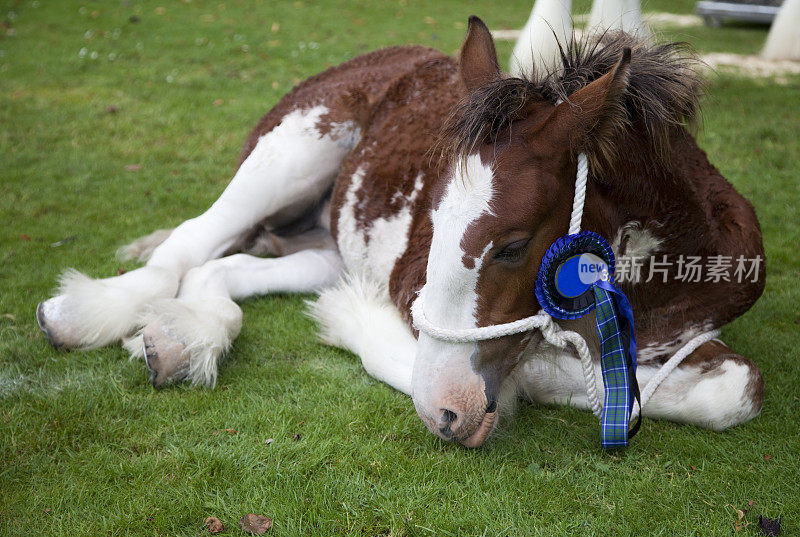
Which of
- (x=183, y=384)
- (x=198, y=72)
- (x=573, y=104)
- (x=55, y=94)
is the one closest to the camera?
(x=573, y=104)

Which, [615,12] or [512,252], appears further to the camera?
[615,12]

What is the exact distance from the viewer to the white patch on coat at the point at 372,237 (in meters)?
3.56

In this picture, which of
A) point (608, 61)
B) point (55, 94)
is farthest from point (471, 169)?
point (55, 94)

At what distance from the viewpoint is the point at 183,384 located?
3240mm

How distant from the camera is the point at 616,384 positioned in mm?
2623

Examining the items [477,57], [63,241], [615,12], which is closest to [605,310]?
[477,57]

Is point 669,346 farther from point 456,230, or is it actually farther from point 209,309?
point 209,309

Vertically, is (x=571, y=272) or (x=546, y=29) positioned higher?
(x=546, y=29)

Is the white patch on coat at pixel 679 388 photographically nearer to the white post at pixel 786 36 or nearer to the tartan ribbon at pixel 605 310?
the tartan ribbon at pixel 605 310

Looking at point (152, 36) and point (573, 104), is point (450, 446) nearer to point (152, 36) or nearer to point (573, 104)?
point (573, 104)

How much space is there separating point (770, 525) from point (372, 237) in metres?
2.24

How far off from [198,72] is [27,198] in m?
4.44

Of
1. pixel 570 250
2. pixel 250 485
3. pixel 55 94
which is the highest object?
pixel 570 250

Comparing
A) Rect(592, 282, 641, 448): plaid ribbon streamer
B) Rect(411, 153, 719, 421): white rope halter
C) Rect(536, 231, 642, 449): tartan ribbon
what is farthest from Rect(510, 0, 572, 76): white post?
Rect(592, 282, 641, 448): plaid ribbon streamer
